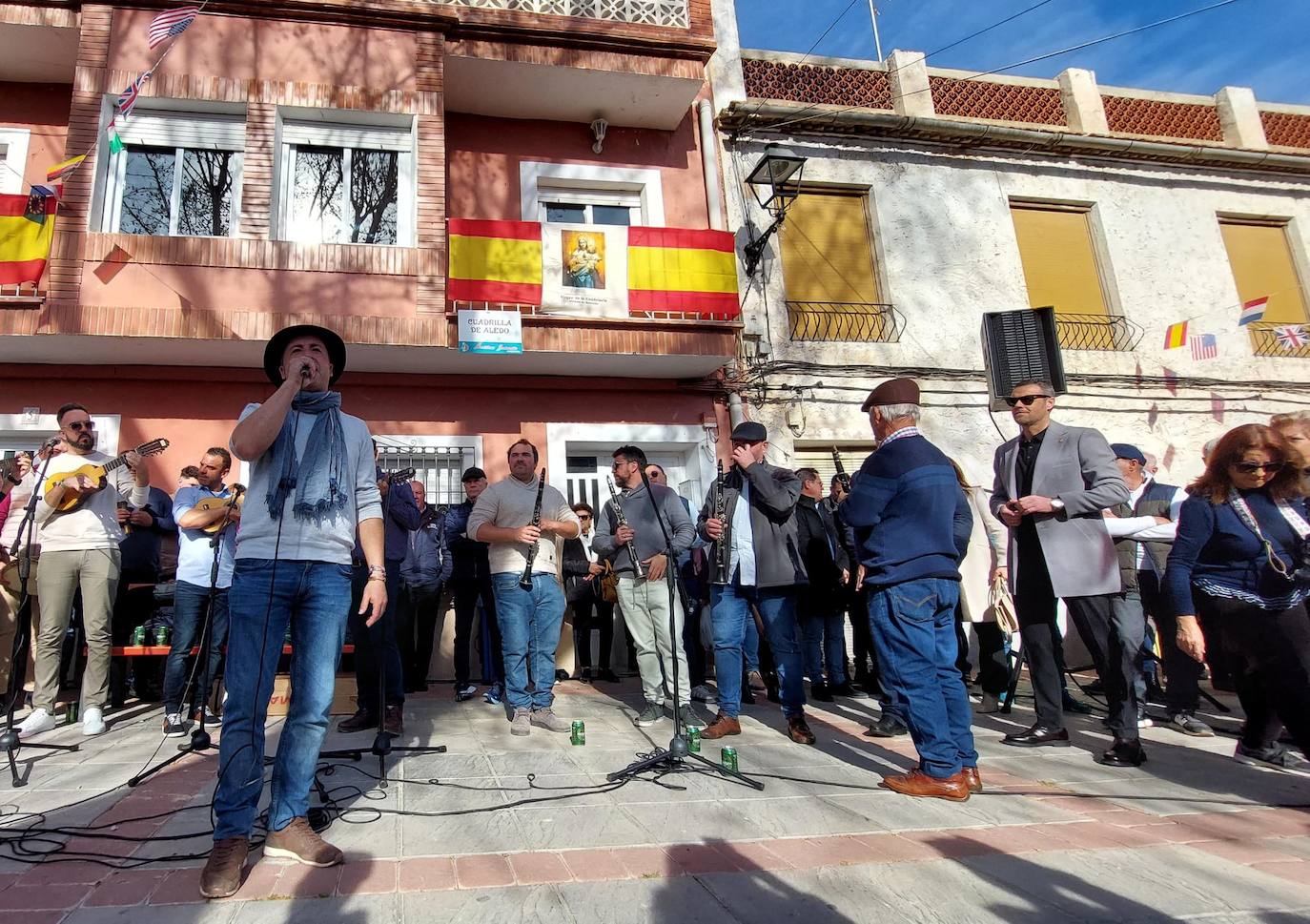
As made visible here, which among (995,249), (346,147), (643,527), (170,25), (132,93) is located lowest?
(643,527)

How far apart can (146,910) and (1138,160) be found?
47.6ft

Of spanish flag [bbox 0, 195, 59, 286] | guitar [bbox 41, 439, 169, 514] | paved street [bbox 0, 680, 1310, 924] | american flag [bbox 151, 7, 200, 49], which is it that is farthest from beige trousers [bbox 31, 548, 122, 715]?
american flag [bbox 151, 7, 200, 49]

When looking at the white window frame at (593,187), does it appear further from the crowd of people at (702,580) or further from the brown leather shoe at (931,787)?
the brown leather shoe at (931,787)

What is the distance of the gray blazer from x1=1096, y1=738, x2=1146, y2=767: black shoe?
848 millimetres

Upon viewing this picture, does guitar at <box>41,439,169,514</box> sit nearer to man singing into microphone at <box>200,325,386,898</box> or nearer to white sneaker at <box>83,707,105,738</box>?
white sneaker at <box>83,707,105,738</box>

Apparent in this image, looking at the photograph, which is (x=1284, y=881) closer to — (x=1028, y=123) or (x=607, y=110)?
(x=607, y=110)

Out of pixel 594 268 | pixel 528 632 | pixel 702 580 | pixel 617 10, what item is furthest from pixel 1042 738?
pixel 617 10

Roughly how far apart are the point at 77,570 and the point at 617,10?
28.8ft

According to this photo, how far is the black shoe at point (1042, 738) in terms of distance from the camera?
461 centimetres

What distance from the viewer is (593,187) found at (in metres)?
10.1

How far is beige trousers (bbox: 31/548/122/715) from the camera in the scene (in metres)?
5.14

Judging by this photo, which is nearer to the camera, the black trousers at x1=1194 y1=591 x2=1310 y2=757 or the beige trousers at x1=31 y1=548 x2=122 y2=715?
the black trousers at x1=1194 y1=591 x2=1310 y2=757

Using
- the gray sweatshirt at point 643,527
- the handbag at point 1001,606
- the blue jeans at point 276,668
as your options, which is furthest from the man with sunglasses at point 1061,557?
the blue jeans at point 276,668

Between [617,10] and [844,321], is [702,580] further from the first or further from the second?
[617,10]
